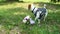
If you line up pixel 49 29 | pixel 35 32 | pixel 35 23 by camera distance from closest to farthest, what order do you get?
pixel 35 32 < pixel 49 29 < pixel 35 23

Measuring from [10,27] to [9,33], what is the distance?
62cm

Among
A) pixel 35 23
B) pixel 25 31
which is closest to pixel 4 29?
pixel 25 31

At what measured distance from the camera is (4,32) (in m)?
6.91

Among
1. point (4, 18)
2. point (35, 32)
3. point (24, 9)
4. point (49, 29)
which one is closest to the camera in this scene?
point (35, 32)

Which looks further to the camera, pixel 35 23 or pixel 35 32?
pixel 35 23

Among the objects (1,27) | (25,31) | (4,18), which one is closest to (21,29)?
(25,31)

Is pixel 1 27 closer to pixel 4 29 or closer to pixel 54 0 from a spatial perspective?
pixel 4 29

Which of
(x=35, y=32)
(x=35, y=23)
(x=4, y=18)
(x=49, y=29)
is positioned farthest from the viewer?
(x=4, y=18)

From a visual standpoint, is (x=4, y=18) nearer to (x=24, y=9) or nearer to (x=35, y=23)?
(x=35, y=23)

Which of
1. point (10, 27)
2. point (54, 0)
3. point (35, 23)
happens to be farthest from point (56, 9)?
point (10, 27)

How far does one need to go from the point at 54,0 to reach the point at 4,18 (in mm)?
6010

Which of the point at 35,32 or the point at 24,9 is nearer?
the point at 35,32

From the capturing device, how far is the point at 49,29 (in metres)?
7.26

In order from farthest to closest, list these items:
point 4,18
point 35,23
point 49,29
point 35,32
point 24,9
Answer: point 24,9, point 4,18, point 35,23, point 49,29, point 35,32
